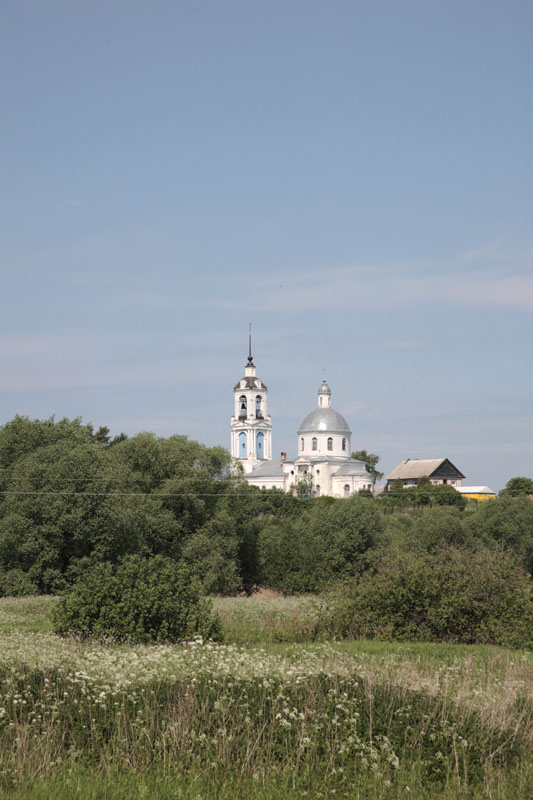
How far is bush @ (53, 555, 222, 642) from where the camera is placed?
69.2 ft

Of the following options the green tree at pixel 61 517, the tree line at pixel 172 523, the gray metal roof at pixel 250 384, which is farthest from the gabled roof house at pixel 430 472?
the green tree at pixel 61 517

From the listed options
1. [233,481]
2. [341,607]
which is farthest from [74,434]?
[341,607]

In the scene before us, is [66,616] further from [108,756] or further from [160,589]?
[108,756]

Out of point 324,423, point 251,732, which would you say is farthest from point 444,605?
point 324,423

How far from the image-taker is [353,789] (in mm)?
9914

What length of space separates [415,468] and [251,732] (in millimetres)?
151107

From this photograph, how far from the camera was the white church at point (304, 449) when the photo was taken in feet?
472

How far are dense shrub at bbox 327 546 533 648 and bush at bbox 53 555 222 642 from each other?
16.5 ft

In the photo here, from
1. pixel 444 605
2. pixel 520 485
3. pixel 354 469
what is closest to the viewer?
pixel 444 605

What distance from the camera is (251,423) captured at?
549ft

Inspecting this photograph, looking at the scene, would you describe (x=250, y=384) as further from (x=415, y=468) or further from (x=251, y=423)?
(x=415, y=468)

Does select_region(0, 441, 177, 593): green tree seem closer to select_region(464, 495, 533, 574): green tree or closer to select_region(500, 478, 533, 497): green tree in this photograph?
select_region(464, 495, 533, 574): green tree

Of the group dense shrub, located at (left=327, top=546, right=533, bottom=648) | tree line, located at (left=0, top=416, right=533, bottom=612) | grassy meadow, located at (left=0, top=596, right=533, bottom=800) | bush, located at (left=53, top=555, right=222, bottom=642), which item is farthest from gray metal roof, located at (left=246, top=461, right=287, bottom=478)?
grassy meadow, located at (left=0, top=596, right=533, bottom=800)

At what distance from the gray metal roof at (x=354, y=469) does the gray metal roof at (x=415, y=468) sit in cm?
1202
